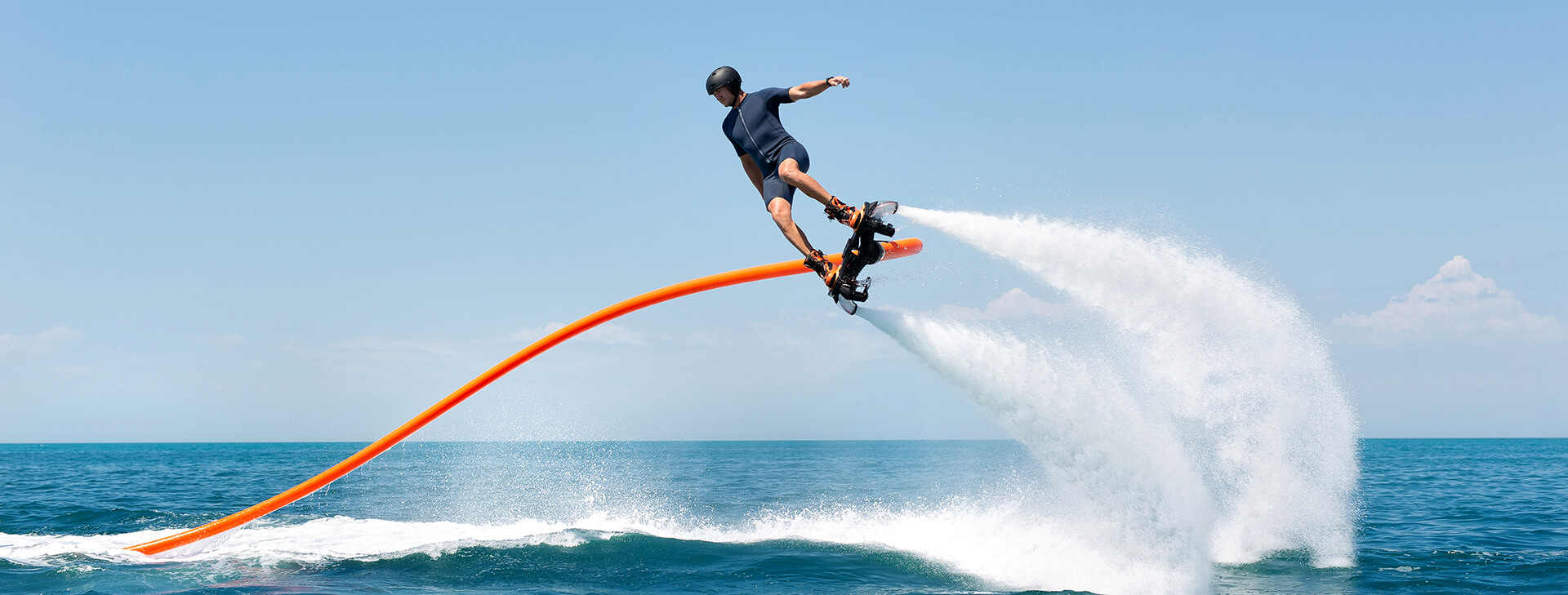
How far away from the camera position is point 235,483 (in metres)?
41.4

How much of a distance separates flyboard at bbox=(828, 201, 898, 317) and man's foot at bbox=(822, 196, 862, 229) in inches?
2.0

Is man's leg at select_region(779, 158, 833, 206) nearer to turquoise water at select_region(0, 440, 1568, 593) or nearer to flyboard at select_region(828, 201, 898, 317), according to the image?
flyboard at select_region(828, 201, 898, 317)

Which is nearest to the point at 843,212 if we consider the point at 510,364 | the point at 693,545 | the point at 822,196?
the point at 822,196

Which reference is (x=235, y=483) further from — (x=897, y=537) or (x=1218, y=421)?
(x=1218, y=421)

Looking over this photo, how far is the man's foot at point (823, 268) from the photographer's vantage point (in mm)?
10844

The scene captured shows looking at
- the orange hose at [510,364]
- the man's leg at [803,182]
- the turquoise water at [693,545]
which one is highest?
the man's leg at [803,182]

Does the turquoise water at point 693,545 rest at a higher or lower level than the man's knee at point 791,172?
lower

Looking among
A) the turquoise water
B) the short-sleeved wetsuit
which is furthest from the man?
the turquoise water

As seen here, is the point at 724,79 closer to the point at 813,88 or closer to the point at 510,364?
the point at 813,88

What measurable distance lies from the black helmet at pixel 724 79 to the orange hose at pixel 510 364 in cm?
266

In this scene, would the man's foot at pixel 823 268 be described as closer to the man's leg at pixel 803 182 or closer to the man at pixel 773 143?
the man at pixel 773 143

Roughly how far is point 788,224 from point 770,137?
1.10m

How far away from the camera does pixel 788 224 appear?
11.0 meters

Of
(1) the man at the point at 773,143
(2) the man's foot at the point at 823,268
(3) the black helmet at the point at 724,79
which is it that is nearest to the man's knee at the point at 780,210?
(1) the man at the point at 773,143
